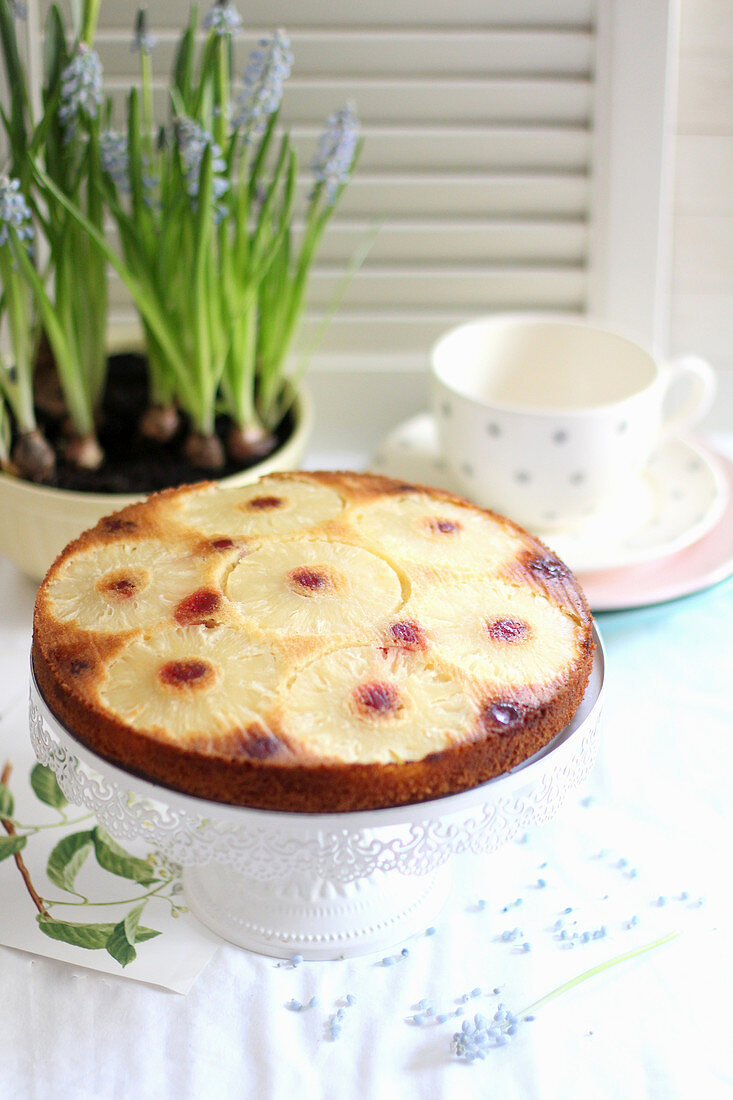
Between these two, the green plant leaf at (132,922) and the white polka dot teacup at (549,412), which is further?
the white polka dot teacup at (549,412)

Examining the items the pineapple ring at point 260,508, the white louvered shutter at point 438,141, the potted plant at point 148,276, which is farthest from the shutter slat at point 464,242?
the pineapple ring at point 260,508

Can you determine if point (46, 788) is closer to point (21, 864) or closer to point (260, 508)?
point (21, 864)

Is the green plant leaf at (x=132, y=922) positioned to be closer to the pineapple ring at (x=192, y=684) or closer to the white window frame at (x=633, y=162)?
the pineapple ring at (x=192, y=684)

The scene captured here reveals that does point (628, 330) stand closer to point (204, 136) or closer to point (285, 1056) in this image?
point (204, 136)

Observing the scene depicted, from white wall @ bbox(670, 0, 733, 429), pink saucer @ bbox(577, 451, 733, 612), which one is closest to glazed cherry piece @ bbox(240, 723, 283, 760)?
pink saucer @ bbox(577, 451, 733, 612)

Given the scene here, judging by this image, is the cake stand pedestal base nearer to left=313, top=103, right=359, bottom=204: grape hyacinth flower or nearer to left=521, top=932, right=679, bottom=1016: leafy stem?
left=521, top=932, right=679, bottom=1016: leafy stem

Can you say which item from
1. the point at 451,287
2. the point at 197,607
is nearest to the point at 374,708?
the point at 197,607

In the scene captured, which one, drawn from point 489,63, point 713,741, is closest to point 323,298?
point 489,63
